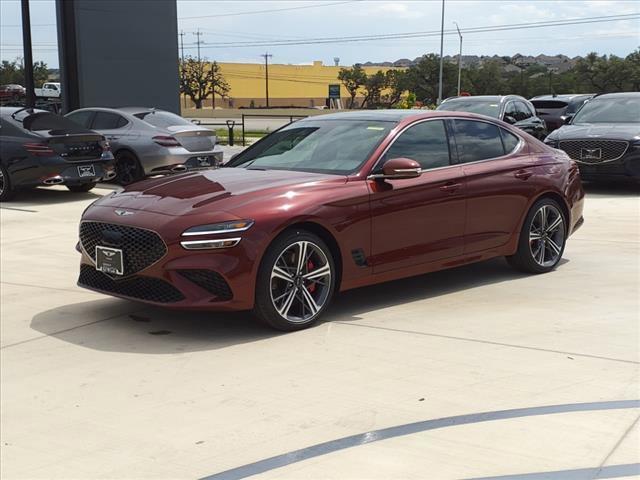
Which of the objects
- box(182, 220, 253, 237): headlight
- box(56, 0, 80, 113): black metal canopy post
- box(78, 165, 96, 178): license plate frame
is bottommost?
box(78, 165, 96, 178): license plate frame

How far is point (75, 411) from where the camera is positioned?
4477 mm

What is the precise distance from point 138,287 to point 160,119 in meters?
9.92

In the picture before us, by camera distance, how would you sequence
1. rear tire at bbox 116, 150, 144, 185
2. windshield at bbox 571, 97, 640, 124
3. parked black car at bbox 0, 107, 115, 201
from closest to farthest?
parked black car at bbox 0, 107, 115, 201, rear tire at bbox 116, 150, 144, 185, windshield at bbox 571, 97, 640, 124

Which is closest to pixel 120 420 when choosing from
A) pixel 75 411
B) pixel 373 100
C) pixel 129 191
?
pixel 75 411

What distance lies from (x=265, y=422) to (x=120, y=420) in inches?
30.7

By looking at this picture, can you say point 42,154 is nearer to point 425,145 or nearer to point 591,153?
point 425,145

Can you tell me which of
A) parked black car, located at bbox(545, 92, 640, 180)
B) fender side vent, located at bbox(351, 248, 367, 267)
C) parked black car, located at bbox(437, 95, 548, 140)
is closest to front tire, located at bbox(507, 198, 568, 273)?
fender side vent, located at bbox(351, 248, 367, 267)

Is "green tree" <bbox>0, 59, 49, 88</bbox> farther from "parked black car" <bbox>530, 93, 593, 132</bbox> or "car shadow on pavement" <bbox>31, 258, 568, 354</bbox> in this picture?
"car shadow on pavement" <bbox>31, 258, 568, 354</bbox>

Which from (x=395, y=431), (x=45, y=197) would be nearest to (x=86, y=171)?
(x=45, y=197)

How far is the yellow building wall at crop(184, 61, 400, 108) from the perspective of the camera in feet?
452

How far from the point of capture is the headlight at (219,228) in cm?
542

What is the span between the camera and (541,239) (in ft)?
24.9

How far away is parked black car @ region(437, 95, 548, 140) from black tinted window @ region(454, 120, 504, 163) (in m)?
9.25

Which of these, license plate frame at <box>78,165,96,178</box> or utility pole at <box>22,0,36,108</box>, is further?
utility pole at <box>22,0,36,108</box>
